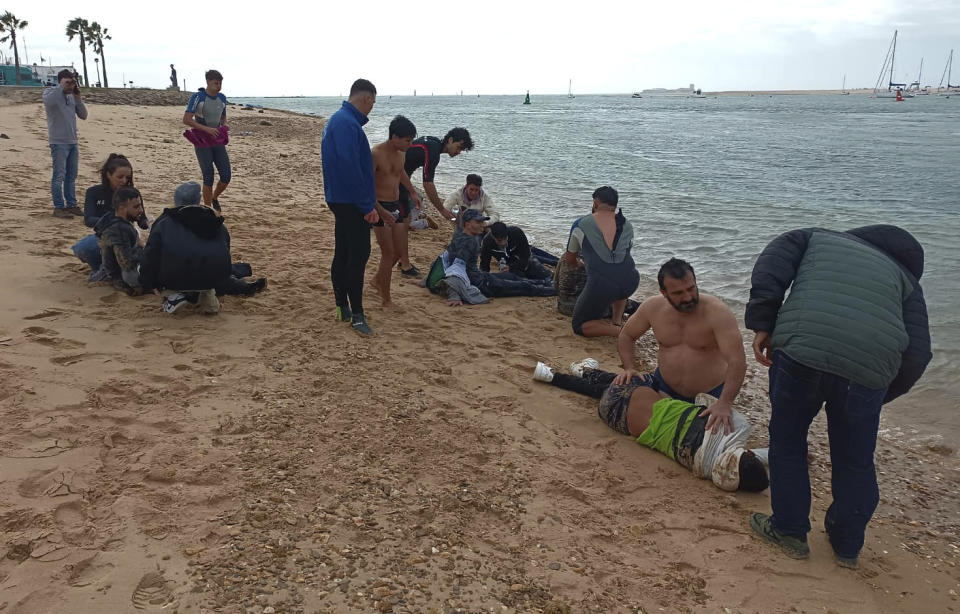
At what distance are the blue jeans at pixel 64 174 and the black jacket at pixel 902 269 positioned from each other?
769cm

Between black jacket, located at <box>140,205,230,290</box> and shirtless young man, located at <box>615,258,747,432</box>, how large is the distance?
3.17m

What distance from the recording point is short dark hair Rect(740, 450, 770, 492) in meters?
3.41

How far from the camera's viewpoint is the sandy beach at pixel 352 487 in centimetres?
242

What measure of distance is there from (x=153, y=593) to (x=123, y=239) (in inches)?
142

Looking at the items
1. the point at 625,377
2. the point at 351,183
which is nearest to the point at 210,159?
the point at 351,183

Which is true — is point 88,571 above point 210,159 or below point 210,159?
below

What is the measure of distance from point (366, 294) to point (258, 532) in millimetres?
3704

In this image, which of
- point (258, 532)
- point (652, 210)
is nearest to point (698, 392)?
point (258, 532)

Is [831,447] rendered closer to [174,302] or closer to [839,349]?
[839,349]

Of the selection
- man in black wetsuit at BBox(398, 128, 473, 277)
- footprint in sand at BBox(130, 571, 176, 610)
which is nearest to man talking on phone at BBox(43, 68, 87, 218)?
man in black wetsuit at BBox(398, 128, 473, 277)

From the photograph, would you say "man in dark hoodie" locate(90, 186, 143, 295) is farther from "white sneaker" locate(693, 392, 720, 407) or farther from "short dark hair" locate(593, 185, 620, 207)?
"white sneaker" locate(693, 392, 720, 407)

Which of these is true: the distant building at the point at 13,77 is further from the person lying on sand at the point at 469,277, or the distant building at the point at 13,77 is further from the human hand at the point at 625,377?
the human hand at the point at 625,377

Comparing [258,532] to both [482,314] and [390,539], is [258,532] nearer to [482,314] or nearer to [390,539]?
[390,539]

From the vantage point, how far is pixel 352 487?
9.92ft
